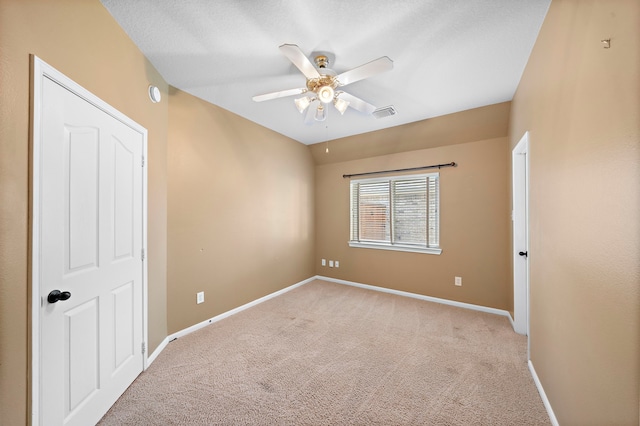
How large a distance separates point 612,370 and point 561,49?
1694mm

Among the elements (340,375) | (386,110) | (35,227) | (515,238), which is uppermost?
(386,110)

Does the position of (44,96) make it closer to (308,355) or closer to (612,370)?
(308,355)

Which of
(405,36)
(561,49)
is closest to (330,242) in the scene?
(405,36)

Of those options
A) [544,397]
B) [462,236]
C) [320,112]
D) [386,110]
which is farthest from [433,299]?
[320,112]

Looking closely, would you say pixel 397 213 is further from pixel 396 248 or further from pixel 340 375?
pixel 340 375

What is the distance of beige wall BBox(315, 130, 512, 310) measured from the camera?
10.9 feet

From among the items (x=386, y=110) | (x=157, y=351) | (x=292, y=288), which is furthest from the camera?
(x=292, y=288)

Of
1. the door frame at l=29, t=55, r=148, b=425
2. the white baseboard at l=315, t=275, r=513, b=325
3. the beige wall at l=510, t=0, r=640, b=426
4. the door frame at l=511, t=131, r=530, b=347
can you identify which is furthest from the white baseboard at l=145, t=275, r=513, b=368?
the beige wall at l=510, t=0, r=640, b=426

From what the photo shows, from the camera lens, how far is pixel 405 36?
1.80m

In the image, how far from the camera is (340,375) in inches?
81.7

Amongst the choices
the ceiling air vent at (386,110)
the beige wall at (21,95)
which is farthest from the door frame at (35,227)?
the ceiling air vent at (386,110)

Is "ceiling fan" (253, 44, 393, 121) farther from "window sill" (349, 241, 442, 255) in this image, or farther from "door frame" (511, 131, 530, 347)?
"window sill" (349, 241, 442, 255)

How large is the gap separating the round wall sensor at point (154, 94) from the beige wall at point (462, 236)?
3034 mm

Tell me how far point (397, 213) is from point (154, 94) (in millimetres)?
3671
